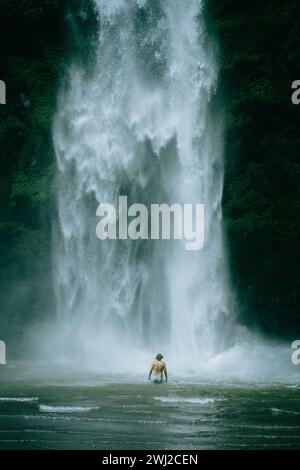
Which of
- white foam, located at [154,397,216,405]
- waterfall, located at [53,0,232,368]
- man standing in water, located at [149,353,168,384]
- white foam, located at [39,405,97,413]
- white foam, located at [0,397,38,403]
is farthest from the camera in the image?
waterfall, located at [53,0,232,368]

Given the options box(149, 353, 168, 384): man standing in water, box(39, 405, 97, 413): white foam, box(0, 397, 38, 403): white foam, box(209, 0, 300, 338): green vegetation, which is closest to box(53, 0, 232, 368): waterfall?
box(209, 0, 300, 338): green vegetation

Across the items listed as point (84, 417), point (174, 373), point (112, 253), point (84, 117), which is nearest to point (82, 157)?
point (84, 117)

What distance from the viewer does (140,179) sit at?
88.5 feet

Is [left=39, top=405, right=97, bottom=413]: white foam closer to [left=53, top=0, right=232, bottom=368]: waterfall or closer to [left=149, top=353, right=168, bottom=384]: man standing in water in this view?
[left=149, top=353, right=168, bottom=384]: man standing in water

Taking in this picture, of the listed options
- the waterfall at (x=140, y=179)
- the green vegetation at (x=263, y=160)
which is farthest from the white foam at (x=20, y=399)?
the green vegetation at (x=263, y=160)

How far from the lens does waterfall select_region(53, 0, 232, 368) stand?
1017 inches

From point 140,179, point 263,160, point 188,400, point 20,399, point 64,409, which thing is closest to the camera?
point 64,409

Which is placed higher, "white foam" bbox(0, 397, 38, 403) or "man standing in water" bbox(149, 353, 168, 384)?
"man standing in water" bbox(149, 353, 168, 384)

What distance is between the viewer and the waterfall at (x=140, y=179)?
25.8 meters

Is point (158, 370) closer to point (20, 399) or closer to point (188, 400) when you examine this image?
point (188, 400)

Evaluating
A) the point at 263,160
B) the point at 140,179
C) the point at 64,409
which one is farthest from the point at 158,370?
the point at 263,160

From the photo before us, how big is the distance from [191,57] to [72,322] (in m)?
10.8

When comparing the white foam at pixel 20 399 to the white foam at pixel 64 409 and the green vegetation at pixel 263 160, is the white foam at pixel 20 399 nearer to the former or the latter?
the white foam at pixel 64 409

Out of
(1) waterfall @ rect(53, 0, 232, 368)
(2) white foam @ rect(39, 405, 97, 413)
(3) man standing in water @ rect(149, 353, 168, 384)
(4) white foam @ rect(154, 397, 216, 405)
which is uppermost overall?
(1) waterfall @ rect(53, 0, 232, 368)
